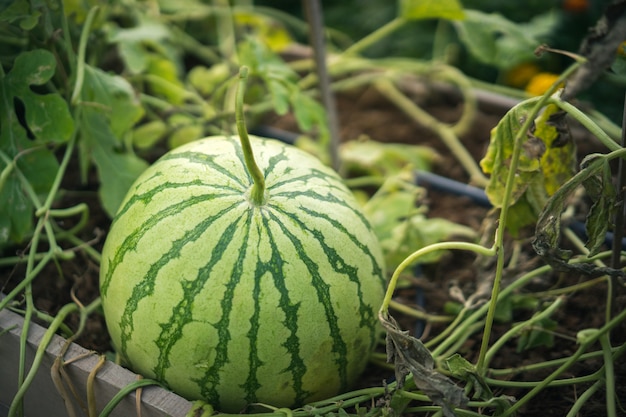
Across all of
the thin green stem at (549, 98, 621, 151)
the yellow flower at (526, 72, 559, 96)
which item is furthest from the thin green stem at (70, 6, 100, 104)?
the yellow flower at (526, 72, 559, 96)

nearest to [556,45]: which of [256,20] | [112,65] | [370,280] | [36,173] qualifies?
[256,20]

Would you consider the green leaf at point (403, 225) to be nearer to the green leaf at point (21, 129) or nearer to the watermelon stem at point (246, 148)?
the watermelon stem at point (246, 148)

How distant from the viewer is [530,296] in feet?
5.79

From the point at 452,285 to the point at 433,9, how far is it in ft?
2.58

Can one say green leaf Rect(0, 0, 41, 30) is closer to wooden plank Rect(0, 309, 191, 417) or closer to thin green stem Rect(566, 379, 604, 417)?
wooden plank Rect(0, 309, 191, 417)

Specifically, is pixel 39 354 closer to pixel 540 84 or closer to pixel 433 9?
pixel 433 9

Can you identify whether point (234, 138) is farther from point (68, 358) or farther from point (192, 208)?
point (68, 358)

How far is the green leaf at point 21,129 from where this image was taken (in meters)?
1.57

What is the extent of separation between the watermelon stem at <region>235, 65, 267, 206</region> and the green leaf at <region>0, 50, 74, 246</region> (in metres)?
0.52

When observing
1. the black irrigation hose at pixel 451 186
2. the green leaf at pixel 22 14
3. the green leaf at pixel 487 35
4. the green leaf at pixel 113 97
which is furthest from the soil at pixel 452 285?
the green leaf at pixel 22 14

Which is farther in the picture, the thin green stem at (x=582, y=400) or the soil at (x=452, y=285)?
the soil at (x=452, y=285)

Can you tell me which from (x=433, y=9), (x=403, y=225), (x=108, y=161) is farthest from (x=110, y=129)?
(x=433, y=9)

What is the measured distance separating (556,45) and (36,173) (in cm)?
228

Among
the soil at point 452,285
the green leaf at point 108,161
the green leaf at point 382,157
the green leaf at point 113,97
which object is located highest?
the green leaf at point 113,97
